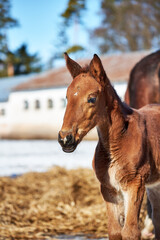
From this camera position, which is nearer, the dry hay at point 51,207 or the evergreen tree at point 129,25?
the dry hay at point 51,207

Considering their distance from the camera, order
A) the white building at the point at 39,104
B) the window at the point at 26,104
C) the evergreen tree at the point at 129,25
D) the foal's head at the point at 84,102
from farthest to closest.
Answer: the evergreen tree at the point at 129,25 → the window at the point at 26,104 → the white building at the point at 39,104 → the foal's head at the point at 84,102

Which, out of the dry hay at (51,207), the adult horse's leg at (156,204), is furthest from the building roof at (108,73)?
the adult horse's leg at (156,204)

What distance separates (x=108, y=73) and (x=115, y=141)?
19489 millimetres

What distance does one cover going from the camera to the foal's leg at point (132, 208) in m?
2.79

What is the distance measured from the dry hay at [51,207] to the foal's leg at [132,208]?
6.88 ft

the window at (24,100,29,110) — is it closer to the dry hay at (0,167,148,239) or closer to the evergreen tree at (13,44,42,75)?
the evergreen tree at (13,44,42,75)

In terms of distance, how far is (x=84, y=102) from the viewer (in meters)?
2.73

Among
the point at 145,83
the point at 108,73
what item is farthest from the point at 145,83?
the point at 108,73

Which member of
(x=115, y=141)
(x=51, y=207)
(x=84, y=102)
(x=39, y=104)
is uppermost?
(x=84, y=102)

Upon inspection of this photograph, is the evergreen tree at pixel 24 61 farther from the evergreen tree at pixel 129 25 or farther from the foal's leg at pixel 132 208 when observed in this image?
the foal's leg at pixel 132 208

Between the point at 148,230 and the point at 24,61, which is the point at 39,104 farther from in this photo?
the point at 148,230

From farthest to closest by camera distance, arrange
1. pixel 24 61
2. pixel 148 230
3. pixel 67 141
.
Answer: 1. pixel 24 61
2. pixel 148 230
3. pixel 67 141

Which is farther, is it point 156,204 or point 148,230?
point 148,230

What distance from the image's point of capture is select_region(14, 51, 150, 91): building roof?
21.9 metres
